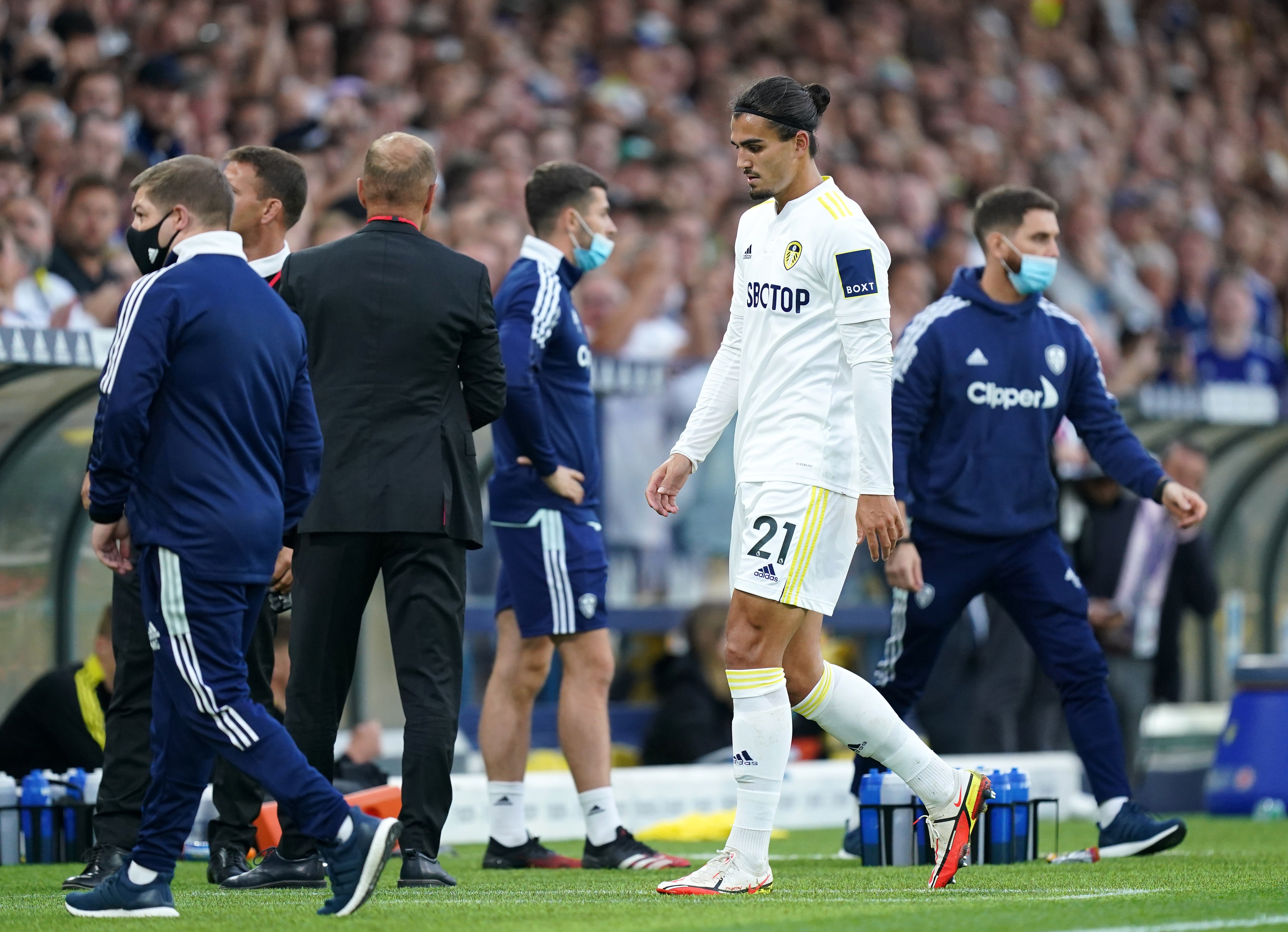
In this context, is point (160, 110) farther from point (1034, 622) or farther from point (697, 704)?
point (1034, 622)

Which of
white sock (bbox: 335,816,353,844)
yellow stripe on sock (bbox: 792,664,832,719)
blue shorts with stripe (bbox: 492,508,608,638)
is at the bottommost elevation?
white sock (bbox: 335,816,353,844)

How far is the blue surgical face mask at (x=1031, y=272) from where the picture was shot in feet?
23.8

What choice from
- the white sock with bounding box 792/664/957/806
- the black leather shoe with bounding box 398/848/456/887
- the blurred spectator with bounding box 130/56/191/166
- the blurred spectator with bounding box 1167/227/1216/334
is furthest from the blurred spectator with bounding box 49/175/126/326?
the blurred spectator with bounding box 1167/227/1216/334

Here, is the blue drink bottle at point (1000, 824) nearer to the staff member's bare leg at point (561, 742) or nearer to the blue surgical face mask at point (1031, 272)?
the staff member's bare leg at point (561, 742)

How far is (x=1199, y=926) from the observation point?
14.9 feet

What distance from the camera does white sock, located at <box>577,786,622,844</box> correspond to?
22.8 ft

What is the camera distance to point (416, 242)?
5949 millimetres

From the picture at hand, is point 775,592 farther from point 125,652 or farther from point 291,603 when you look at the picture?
point 125,652

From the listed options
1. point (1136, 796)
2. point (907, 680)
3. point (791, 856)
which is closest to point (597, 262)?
point (907, 680)

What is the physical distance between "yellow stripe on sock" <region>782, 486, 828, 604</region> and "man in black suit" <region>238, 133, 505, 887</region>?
3.37ft

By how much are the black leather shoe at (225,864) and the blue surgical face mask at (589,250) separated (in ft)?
7.89

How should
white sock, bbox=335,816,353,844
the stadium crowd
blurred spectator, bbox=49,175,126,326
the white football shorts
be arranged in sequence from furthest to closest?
1. the stadium crowd
2. blurred spectator, bbox=49,175,126,326
3. the white football shorts
4. white sock, bbox=335,816,353,844

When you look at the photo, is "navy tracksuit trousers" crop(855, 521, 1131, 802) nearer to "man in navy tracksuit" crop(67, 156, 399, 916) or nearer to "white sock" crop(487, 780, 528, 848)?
"white sock" crop(487, 780, 528, 848)

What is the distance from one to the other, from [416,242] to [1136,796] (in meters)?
7.14
